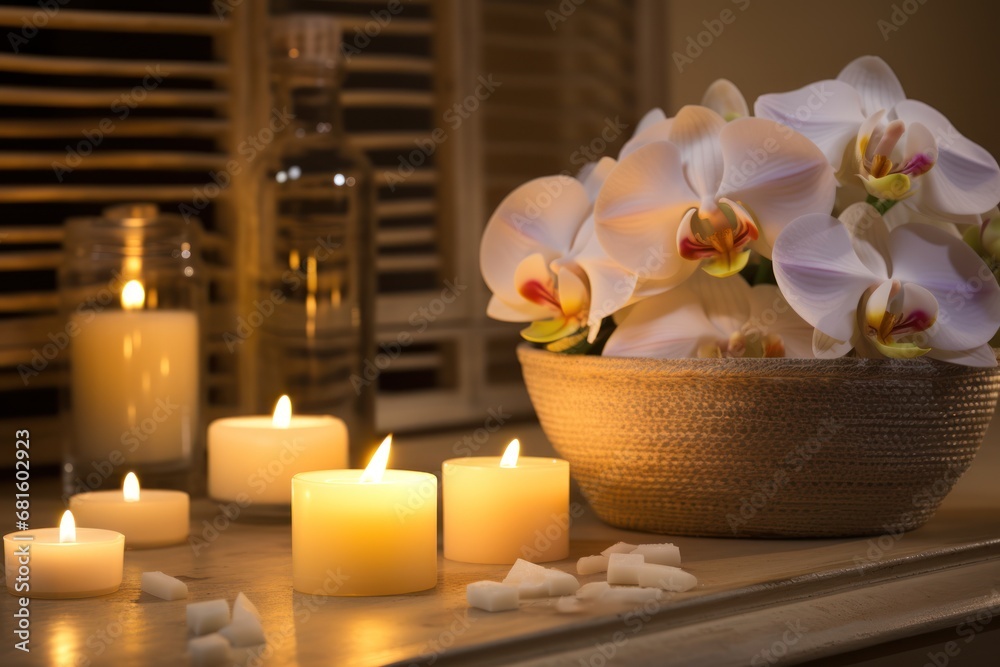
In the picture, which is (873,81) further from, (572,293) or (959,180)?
(572,293)

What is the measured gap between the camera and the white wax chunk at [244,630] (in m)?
0.54

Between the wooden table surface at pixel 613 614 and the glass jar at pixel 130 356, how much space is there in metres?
0.21

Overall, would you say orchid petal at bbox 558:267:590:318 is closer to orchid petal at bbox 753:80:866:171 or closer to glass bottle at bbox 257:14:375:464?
orchid petal at bbox 753:80:866:171

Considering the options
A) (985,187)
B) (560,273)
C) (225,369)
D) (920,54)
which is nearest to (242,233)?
(225,369)

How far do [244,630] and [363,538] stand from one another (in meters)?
0.11

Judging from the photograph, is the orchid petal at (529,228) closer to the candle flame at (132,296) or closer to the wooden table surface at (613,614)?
the wooden table surface at (613,614)

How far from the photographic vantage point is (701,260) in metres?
0.71

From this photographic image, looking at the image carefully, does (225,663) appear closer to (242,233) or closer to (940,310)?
(940,310)

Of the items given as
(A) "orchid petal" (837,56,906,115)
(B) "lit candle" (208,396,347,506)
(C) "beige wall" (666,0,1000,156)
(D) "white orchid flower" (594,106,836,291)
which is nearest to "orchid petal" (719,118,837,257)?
(D) "white orchid flower" (594,106,836,291)

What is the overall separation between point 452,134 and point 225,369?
39 centimetres

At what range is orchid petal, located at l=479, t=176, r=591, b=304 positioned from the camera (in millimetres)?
790

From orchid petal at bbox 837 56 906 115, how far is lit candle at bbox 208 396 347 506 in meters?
0.42

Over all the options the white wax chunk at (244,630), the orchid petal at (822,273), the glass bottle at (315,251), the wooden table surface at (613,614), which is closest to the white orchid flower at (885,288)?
the orchid petal at (822,273)

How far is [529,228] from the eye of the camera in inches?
31.2
